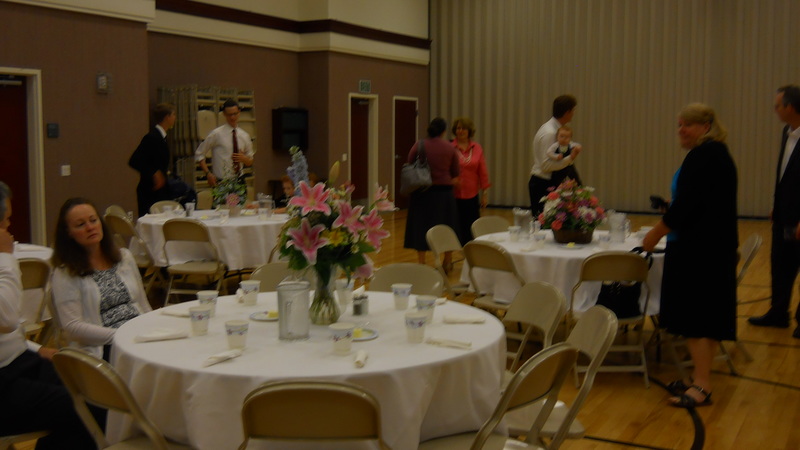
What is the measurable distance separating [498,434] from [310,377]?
0.79 m

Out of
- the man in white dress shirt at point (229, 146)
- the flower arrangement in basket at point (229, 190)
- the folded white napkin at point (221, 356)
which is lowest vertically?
the folded white napkin at point (221, 356)

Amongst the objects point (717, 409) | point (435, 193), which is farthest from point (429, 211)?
point (717, 409)

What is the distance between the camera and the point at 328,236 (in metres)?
3.16

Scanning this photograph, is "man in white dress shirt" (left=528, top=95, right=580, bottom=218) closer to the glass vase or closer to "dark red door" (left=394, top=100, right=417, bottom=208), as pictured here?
the glass vase

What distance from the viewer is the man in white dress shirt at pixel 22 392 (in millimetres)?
3146

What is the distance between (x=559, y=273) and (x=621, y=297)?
1.36 ft

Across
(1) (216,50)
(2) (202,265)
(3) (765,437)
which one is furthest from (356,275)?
(1) (216,50)

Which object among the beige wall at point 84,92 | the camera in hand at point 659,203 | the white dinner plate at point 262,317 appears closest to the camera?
the white dinner plate at point 262,317

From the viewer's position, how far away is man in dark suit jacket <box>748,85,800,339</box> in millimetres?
6105

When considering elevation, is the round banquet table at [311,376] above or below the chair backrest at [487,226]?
below

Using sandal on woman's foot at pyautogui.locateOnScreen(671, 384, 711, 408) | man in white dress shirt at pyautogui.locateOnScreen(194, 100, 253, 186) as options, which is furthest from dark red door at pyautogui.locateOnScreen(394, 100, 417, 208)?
sandal on woman's foot at pyautogui.locateOnScreen(671, 384, 711, 408)

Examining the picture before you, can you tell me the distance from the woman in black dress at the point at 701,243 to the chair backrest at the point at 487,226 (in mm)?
2121

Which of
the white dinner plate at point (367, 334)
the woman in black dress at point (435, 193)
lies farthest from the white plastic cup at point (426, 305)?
the woman in black dress at point (435, 193)

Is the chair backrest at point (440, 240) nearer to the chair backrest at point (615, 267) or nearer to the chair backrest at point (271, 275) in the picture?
the chair backrest at point (615, 267)
